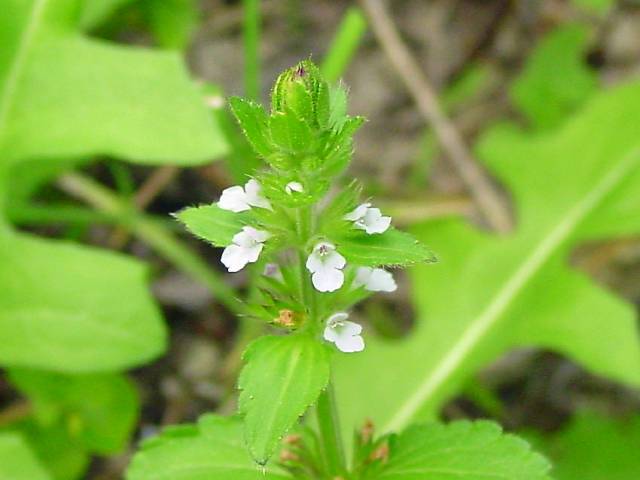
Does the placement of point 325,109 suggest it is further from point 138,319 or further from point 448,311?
point 448,311

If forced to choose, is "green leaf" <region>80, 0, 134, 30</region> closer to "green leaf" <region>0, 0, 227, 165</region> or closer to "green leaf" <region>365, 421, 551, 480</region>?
"green leaf" <region>0, 0, 227, 165</region>

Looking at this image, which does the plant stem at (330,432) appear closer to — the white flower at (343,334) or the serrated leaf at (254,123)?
the white flower at (343,334)

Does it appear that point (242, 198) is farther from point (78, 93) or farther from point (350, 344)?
point (78, 93)

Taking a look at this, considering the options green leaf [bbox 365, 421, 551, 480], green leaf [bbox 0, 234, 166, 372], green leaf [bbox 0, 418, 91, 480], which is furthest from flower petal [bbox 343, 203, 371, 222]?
green leaf [bbox 0, 418, 91, 480]

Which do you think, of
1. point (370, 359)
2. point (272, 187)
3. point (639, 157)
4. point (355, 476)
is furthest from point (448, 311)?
point (272, 187)

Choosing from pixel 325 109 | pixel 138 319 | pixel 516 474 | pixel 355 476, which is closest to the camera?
pixel 325 109

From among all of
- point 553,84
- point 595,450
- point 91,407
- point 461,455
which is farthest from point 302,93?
point 553,84

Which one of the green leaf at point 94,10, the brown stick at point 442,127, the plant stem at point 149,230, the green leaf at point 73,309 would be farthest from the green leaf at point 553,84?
the green leaf at point 73,309
